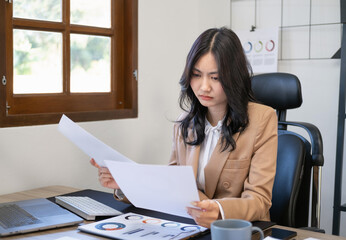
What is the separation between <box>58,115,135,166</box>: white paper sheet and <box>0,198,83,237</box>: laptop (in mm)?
200

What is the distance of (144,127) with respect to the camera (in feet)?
7.94

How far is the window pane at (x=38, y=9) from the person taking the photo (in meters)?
1.93

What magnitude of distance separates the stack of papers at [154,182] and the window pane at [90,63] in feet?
2.68

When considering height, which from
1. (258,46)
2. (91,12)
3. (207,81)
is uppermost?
(91,12)

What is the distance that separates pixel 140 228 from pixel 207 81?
0.52m

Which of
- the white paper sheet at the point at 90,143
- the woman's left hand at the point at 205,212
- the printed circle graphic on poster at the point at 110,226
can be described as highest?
the white paper sheet at the point at 90,143

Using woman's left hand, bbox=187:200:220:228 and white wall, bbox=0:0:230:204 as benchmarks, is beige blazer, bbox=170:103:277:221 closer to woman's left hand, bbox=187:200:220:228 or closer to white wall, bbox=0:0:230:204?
woman's left hand, bbox=187:200:220:228

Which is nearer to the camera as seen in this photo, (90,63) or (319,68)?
(90,63)

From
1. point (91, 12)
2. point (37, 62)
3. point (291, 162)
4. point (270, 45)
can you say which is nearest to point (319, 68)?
point (270, 45)

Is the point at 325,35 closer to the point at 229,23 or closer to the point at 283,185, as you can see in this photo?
the point at 229,23

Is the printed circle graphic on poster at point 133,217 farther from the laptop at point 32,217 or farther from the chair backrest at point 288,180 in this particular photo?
the chair backrest at point 288,180

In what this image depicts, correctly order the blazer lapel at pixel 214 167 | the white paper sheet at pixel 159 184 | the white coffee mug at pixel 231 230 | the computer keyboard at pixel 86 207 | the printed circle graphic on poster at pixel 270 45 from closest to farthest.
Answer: the white coffee mug at pixel 231 230 < the white paper sheet at pixel 159 184 < the computer keyboard at pixel 86 207 < the blazer lapel at pixel 214 167 < the printed circle graphic on poster at pixel 270 45

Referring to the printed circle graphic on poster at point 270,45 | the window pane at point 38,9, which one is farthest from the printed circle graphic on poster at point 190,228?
the printed circle graphic on poster at point 270,45

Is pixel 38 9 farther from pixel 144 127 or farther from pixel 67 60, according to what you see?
pixel 144 127
